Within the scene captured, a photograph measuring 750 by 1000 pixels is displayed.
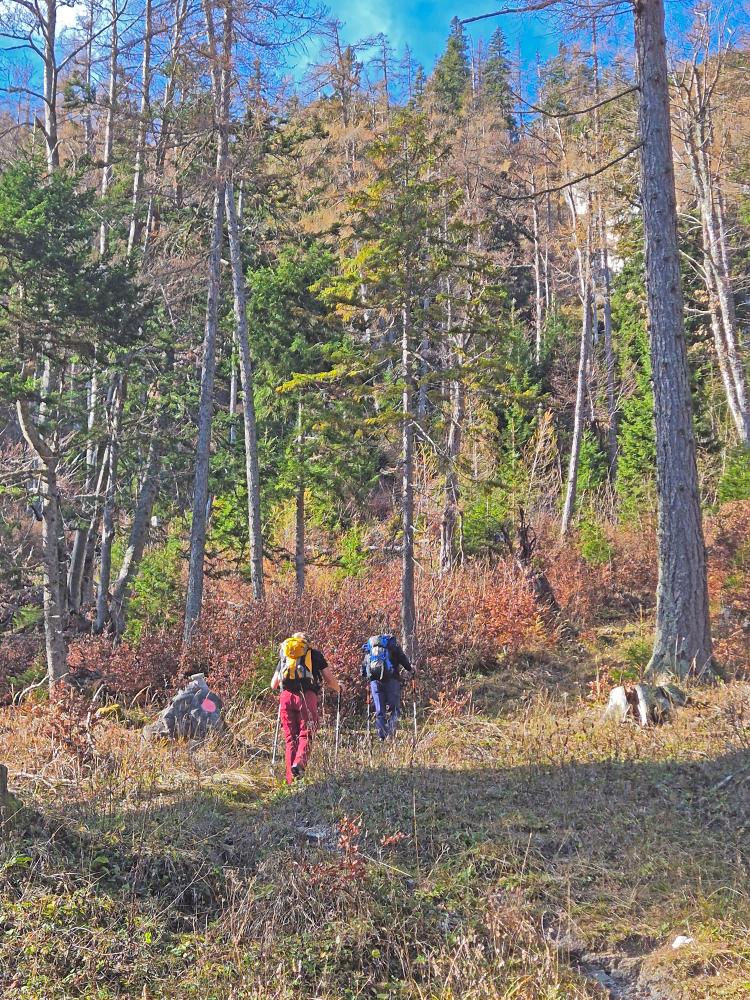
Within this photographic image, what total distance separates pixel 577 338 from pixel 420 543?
1793 centimetres

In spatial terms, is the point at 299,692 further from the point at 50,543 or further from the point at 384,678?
the point at 50,543

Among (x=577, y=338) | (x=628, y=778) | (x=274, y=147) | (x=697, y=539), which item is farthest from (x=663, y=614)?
(x=577, y=338)

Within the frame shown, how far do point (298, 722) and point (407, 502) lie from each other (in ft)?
20.0

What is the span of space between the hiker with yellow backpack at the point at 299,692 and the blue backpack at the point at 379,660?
1.82 m

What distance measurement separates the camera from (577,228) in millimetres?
22062

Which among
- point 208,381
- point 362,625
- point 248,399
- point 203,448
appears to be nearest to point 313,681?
point 362,625

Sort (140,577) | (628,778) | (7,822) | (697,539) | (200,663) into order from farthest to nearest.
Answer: (140,577) → (200,663) → (697,539) → (628,778) → (7,822)

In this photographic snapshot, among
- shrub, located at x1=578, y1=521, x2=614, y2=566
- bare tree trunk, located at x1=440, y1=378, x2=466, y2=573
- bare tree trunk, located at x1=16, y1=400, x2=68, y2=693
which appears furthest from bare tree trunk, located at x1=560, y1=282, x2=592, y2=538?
bare tree trunk, located at x1=16, y1=400, x2=68, y2=693

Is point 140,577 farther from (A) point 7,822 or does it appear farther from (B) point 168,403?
(A) point 7,822

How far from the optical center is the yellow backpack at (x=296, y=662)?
26.2 feet

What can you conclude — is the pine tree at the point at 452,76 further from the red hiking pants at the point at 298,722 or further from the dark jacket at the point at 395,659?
the red hiking pants at the point at 298,722

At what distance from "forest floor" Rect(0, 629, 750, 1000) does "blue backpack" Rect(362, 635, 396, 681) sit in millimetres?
2252

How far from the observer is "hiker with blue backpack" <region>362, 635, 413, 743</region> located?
9.88 metres

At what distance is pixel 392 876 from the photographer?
486 cm
